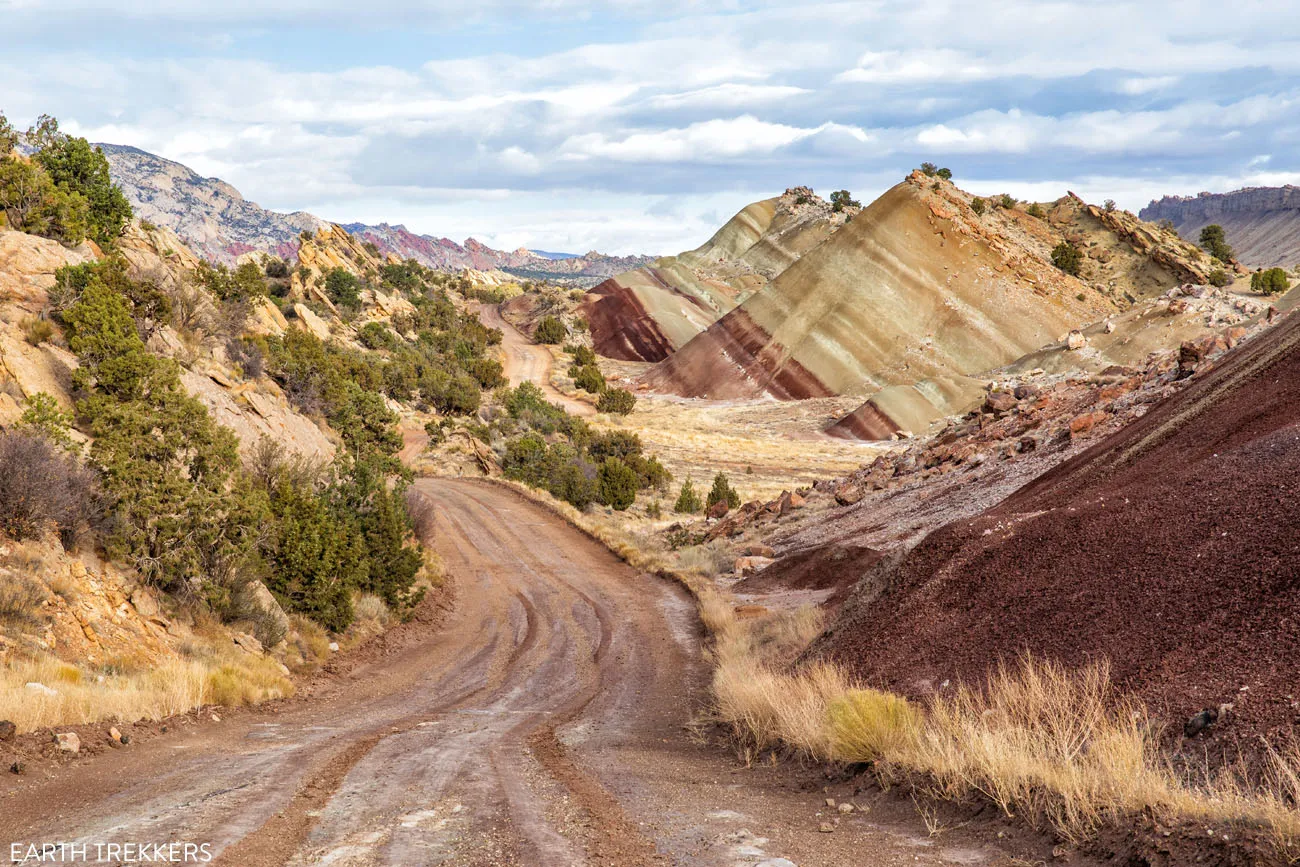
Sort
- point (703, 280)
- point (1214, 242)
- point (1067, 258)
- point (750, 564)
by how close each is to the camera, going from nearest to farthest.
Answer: point (750, 564)
point (1067, 258)
point (1214, 242)
point (703, 280)

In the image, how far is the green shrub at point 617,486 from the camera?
118ft

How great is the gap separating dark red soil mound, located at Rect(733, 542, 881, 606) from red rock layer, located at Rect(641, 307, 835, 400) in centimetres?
4167

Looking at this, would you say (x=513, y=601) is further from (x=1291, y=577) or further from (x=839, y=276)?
(x=839, y=276)

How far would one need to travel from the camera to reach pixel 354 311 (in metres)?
63.5

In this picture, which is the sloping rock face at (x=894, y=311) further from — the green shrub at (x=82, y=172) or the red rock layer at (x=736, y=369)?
the green shrub at (x=82, y=172)

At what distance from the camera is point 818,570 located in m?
19.1

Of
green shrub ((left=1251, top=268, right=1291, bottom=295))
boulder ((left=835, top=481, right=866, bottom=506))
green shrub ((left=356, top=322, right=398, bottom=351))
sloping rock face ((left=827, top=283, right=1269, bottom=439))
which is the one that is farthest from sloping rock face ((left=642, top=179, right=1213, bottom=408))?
boulder ((left=835, top=481, right=866, bottom=506))

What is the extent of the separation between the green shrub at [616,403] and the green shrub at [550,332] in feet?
85.9

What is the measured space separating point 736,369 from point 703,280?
4124 cm

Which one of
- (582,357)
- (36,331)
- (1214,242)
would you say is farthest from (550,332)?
(36,331)

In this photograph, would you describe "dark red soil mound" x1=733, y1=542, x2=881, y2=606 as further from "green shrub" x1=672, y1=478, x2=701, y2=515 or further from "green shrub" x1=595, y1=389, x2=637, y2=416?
"green shrub" x1=595, y1=389, x2=637, y2=416

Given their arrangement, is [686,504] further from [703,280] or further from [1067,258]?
[703,280]

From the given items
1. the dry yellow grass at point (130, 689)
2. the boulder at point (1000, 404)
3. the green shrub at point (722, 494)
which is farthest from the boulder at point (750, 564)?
the boulder at point (1000, 404)

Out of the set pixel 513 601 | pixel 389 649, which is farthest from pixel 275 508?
pixel 513 601
